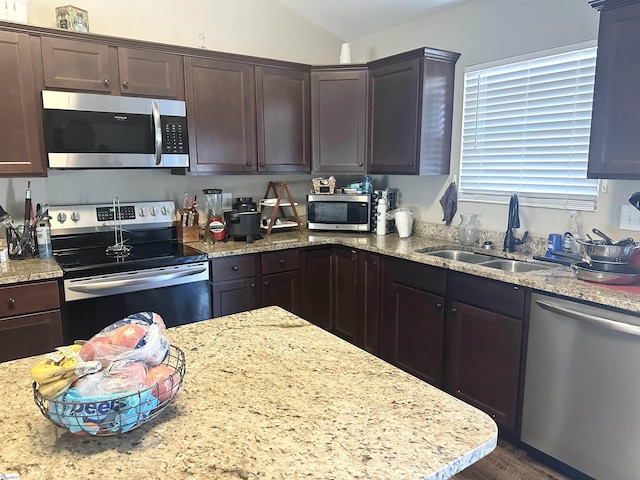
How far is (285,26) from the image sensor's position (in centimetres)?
365

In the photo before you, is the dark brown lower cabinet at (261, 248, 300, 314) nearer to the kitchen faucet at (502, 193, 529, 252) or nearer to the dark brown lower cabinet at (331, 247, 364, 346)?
the dark brown lower cabinet at (331, 247, 364, 346)

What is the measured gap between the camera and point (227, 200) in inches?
139

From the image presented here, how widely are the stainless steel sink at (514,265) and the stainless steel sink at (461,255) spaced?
0.19 ft

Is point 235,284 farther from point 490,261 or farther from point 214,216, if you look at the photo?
point 490,261

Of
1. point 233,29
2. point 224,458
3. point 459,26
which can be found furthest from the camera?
point 233,29

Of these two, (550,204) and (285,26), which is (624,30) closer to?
(550,204)

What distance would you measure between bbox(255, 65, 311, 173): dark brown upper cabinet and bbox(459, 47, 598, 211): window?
1.18m

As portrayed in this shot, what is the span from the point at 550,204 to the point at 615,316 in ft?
3.29

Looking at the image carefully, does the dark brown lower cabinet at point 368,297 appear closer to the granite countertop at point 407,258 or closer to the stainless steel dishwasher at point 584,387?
the granite countertop at point 407,258

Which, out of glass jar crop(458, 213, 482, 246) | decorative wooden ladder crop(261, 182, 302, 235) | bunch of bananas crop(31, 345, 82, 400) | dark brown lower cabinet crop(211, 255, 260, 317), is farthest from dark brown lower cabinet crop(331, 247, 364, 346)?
bunch of bananas crop(31, 345, 82, 400)

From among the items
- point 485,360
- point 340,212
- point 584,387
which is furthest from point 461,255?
point 584,387

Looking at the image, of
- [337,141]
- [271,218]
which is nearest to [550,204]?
[337,141]

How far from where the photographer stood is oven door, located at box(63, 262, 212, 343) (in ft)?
7.82

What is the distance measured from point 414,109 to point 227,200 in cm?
156
